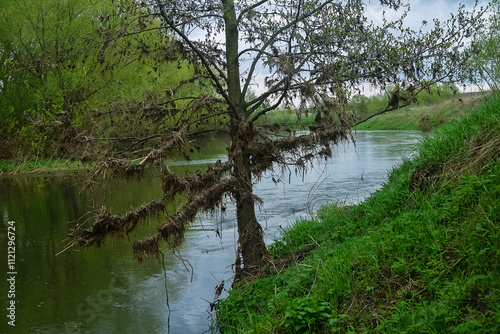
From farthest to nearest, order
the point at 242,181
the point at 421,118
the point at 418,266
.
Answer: the point at 421,118
the point at 242,181
the point at 418,266


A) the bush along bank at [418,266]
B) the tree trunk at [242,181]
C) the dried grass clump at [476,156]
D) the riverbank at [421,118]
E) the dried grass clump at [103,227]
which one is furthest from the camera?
the riverbank at [421,118]

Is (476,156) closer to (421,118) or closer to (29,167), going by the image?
(29,167)

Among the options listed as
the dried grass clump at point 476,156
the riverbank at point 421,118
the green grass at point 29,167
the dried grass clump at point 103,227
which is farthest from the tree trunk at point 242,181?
the riverbank at point 421,118

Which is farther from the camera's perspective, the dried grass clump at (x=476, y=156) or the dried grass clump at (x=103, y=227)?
the dried grass clump at (x=103, y=227)

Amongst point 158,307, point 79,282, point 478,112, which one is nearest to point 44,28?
point 79,282

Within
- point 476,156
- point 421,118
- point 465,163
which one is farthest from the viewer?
point 421,118

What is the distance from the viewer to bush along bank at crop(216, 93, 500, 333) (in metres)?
4.24

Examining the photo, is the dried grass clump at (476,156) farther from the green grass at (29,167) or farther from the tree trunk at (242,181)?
the green grass at (29,167)

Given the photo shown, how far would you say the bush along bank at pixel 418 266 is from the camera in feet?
13.9

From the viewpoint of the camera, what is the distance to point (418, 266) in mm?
4973

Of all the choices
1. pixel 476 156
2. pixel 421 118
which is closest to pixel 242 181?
pixel 476 156

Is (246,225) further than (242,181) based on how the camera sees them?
Yes

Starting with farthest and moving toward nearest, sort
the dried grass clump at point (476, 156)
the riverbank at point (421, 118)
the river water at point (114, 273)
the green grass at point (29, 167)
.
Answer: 1. the riverbank at point (421, 118)
2. the green grass at point (29, 167)
3. the river water at point (114, 273)
4. the dried grass clump at point (476, 156)

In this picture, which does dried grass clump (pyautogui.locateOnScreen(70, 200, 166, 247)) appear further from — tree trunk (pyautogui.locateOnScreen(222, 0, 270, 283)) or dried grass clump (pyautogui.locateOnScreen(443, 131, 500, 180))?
dried grass clump (pyautogui.locateOnScreen(443, 131, 500, 180))
